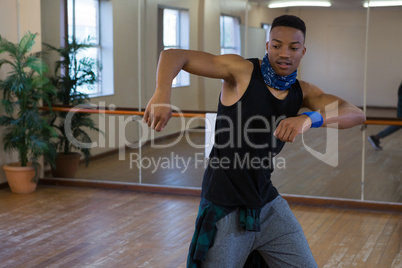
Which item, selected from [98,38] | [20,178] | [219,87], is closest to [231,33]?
[219,87]

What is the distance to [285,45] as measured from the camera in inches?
83.5

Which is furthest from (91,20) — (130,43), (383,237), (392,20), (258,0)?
(383,237)

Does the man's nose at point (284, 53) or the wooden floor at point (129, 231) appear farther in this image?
the wooden floor at point (129, 231)

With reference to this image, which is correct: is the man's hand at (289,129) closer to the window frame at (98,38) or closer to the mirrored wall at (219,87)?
the mirrored wall at (219,87)

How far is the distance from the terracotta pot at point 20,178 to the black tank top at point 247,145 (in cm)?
433

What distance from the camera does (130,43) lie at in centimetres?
621

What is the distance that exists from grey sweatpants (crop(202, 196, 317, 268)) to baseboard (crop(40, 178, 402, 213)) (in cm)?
360

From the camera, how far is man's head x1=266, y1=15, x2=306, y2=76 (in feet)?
6.96

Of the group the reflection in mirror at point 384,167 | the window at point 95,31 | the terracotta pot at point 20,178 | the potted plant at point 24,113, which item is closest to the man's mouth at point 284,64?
the reflection in mirror at point 384,167

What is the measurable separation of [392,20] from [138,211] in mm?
3006

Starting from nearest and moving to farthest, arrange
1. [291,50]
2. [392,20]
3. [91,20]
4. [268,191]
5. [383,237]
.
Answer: [291,50]
[268,191]
[383,237]
[392,20]
[91,20]

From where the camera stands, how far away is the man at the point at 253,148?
2131 mm

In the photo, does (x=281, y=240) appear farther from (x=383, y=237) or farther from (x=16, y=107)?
(x=16, y=107)

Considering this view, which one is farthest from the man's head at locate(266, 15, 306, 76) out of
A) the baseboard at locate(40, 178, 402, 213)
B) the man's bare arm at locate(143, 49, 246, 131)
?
the baseboard at locate(40, 178, 402, 213)
